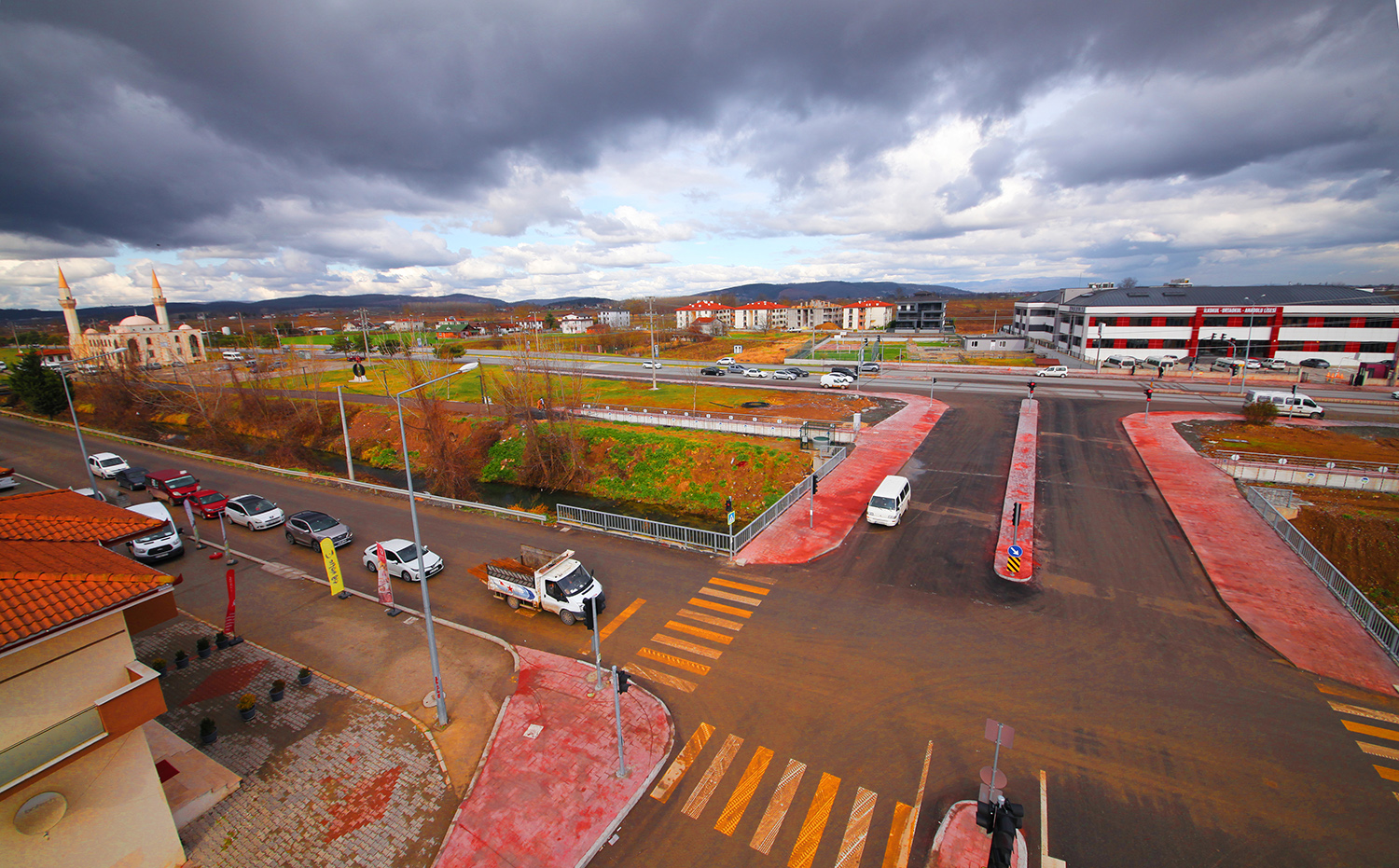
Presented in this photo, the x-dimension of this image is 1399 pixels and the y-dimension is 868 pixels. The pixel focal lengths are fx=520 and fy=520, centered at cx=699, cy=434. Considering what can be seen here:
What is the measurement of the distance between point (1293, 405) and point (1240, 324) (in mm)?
37066

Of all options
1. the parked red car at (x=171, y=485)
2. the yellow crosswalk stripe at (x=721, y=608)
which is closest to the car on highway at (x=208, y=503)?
the parked red car at (x=171, y=485)

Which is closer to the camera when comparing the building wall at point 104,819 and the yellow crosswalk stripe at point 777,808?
the building wall at point 104,819

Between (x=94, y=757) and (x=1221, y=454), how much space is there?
46.9 m

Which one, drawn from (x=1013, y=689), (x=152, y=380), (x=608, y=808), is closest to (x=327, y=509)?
(x=608, y=808)

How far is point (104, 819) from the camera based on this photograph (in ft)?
30.0

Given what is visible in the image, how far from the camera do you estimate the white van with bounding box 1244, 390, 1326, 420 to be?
39250 millimetres

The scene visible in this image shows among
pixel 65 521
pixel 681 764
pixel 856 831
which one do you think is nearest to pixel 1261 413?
pixel 856 831

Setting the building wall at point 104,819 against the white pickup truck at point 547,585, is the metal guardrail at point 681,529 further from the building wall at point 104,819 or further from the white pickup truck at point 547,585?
the building wall at point 104,819

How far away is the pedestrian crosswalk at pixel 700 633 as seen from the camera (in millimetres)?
14820

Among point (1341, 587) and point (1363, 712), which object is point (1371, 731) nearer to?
point (1363, 712)

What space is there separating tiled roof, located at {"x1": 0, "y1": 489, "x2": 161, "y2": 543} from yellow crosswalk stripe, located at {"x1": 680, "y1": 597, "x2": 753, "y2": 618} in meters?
14.1

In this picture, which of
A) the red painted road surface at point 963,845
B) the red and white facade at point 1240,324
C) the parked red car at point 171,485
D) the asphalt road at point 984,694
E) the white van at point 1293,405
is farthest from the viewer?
the red and white facade at point 1240,324

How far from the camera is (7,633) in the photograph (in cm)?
765

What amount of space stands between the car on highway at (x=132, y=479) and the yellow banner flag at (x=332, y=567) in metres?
25.1
